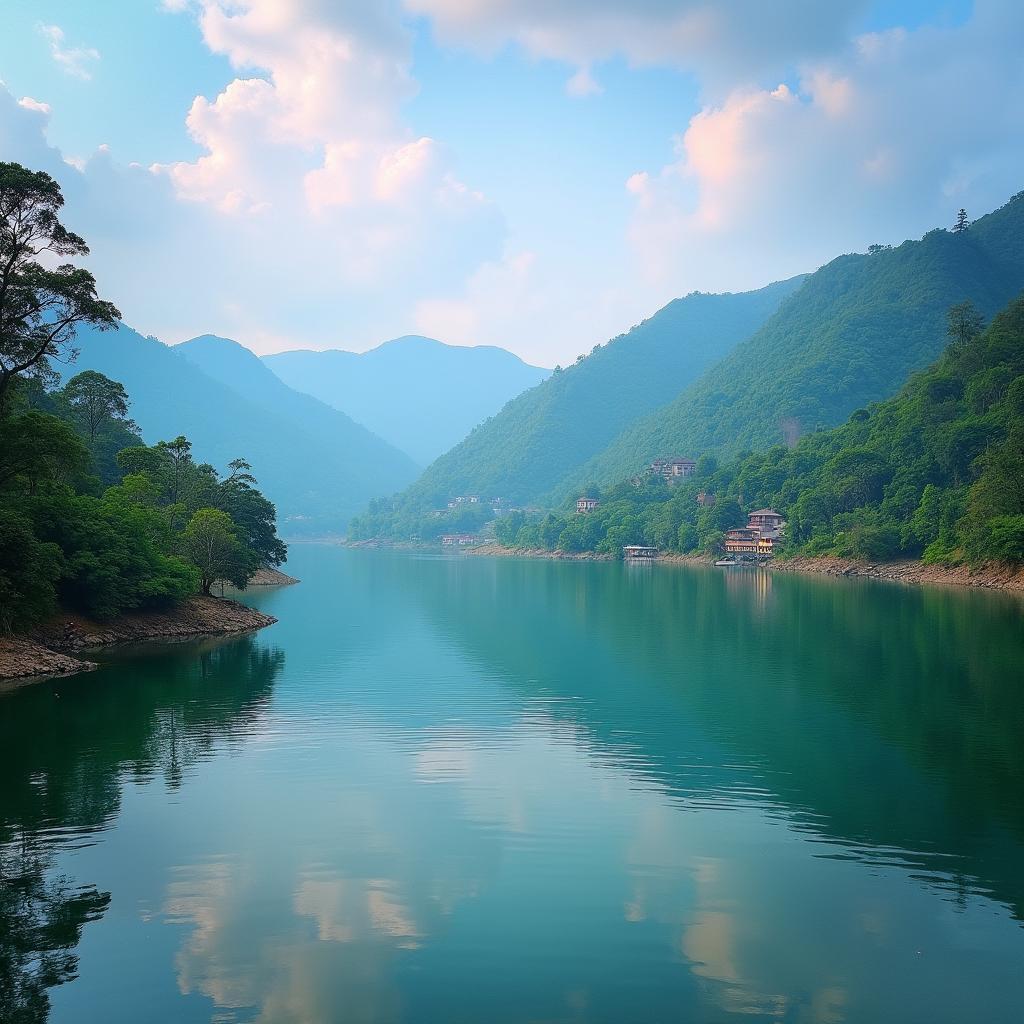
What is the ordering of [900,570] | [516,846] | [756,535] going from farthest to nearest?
[756,535]
[900,570]
[516,846]

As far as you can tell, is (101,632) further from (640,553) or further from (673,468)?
(673,468)

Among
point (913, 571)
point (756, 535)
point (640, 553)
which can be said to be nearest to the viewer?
point (913, 571)

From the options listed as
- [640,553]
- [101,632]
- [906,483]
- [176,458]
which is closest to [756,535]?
[640,553]

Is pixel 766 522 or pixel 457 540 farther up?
pixel 766 522

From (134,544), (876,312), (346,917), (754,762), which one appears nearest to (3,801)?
(346,917)

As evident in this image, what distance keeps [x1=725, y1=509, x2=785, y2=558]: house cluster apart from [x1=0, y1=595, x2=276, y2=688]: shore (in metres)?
78.8

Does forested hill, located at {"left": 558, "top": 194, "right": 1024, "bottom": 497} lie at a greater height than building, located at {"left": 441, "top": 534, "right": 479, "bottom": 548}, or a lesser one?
greater

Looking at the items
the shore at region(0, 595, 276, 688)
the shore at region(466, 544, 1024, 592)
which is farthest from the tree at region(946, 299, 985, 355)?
the shore at region(0, 595, 276, 688)

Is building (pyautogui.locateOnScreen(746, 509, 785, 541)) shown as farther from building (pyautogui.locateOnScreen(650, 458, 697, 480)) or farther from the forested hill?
the forested hill

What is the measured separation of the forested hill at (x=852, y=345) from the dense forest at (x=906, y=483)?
36.2m

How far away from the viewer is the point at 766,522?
11525 cm

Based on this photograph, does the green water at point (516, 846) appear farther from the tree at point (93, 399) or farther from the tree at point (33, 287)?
the tree at point (93, 399)

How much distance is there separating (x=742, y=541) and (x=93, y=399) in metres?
80.3

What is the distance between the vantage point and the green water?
8852 mm
